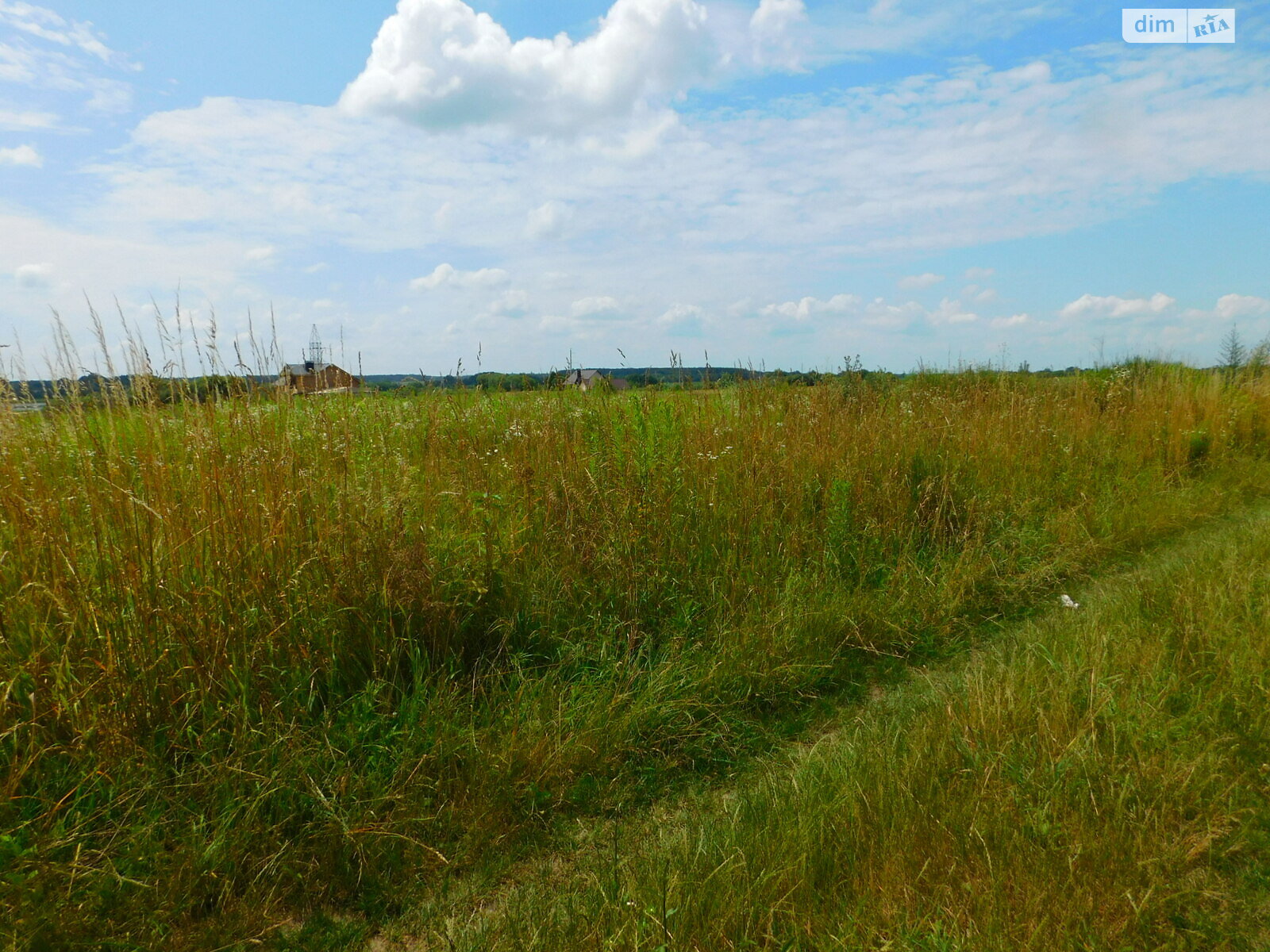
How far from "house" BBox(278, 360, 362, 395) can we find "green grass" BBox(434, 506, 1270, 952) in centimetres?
285

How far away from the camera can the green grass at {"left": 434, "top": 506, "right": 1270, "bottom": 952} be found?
212 centimetres

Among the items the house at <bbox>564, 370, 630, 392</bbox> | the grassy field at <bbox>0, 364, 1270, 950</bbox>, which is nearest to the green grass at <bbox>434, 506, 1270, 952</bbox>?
the grassy field at <bbox>0, 364, 1270, 950</bbox>

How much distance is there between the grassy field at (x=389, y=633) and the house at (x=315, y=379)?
0.48 feet

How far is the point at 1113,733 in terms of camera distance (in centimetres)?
289

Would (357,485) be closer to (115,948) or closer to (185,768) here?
(185,768)

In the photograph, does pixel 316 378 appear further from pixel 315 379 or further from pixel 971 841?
pixel 971 841

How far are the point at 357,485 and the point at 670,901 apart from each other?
8.28 ft

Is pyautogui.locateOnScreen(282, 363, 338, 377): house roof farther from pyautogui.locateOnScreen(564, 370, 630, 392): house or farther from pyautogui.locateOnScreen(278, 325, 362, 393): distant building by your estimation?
pyautogui.locateOnScreen(564, 370, 630, 392): house

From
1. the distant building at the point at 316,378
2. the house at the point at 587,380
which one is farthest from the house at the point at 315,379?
the house at the point at 587,380

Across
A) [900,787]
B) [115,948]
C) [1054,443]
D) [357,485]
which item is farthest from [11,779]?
[1054,443]

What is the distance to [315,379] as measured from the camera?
4254mm

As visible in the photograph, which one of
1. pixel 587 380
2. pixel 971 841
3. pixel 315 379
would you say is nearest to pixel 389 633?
pixel 315 379

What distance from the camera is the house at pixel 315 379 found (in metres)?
4.08

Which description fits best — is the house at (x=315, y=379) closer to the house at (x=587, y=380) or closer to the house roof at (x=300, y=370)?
the house roof at (x=300, y=370)
